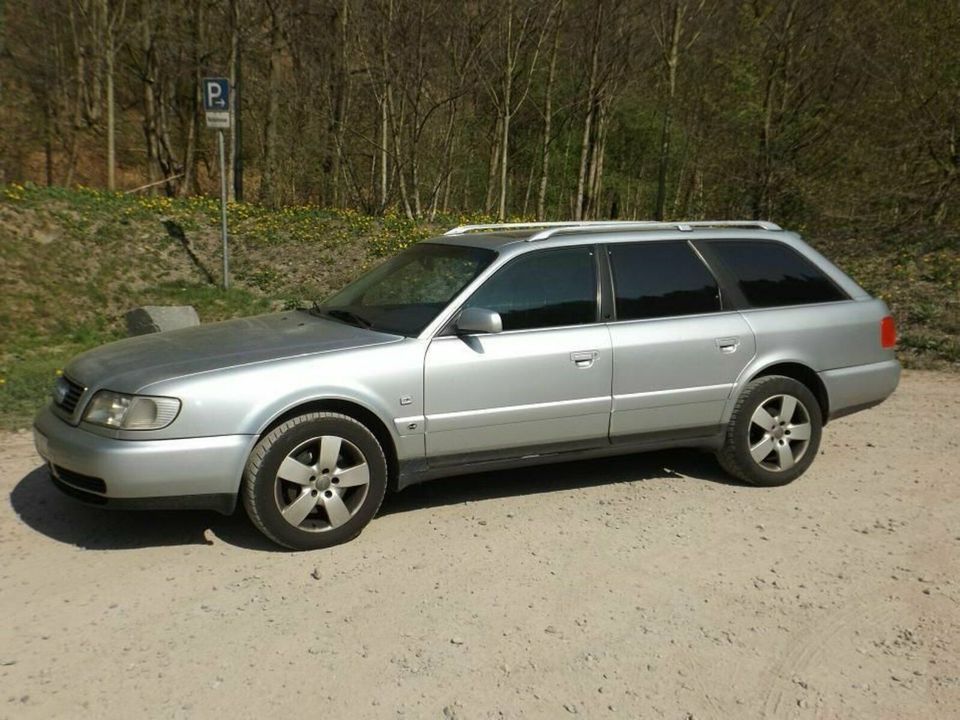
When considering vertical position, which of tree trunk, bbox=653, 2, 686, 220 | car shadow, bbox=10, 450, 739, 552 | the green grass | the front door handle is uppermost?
tree trunk, bbox=653, 2, 686, 220

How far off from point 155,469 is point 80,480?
47 cm

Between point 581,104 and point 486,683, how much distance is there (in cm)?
1994

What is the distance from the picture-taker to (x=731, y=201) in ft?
59.5

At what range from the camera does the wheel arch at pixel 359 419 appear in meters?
4.29

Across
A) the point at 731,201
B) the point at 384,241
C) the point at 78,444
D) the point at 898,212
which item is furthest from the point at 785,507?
the point at 731,201

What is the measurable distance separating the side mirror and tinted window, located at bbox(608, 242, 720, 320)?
95 centimetres

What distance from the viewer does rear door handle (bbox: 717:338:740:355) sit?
5289 mm

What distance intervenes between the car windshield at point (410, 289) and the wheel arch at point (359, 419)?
51cm

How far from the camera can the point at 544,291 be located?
500 centimetres

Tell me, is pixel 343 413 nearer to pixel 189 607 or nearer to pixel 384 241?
pixel 189 607

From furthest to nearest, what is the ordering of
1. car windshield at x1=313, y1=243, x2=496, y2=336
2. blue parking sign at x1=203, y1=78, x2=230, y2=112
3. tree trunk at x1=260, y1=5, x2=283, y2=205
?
1. tree trunk at x1=260, y1=5, x2=283, y2=205
2. blue parking sign at x1=203, y1=78, x2=230, y2=112
3. car windshield at x1=313, y1=243, x2=496, y2=336

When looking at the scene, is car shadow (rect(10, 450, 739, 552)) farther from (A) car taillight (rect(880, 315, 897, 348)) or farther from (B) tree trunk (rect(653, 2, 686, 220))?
(B) tree trunk (rect(653, 2, 686, 220))

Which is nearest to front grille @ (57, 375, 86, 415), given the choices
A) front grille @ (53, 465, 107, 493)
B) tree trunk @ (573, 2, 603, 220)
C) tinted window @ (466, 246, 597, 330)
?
front grille @ (53, 465, 107, 493)

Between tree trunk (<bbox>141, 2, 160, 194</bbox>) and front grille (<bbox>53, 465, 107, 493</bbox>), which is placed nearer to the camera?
front grille (<bbox>53, 465, 107, 493</bbox>)
